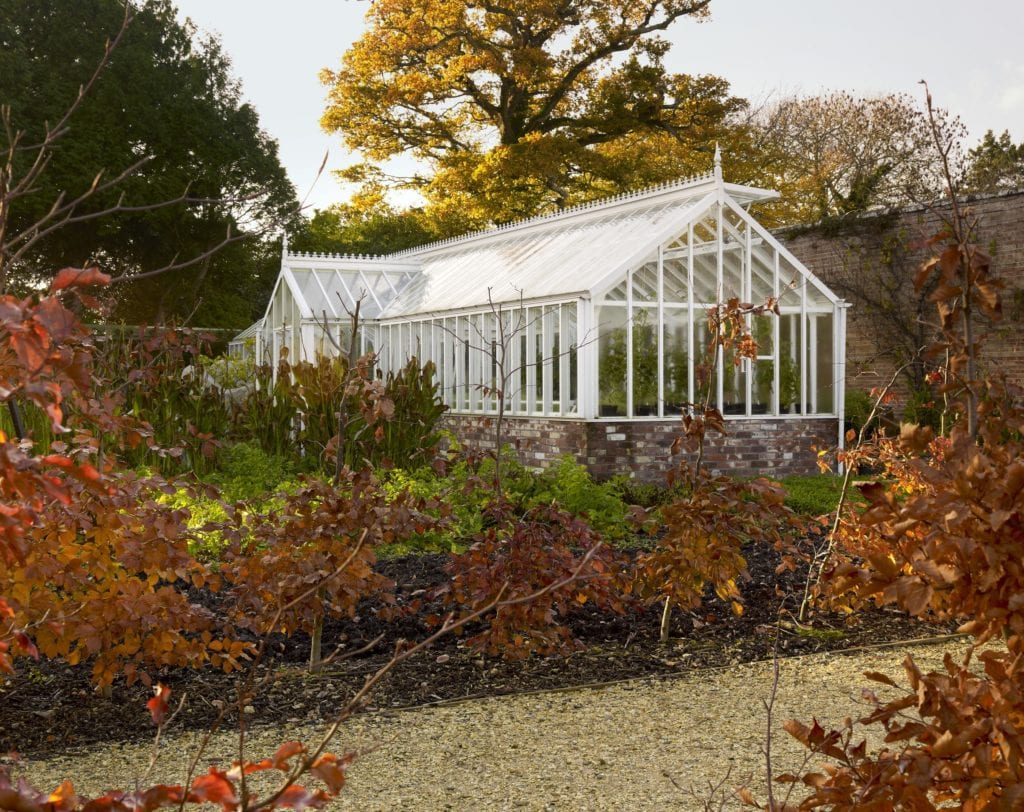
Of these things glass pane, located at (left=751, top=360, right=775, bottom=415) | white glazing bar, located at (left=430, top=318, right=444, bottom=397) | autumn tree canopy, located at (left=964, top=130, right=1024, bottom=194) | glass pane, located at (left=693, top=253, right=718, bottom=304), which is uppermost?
autumn tree canopy, located at (left=964, top=130, right=1024, bottom=194)

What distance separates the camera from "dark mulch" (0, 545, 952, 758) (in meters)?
4.12

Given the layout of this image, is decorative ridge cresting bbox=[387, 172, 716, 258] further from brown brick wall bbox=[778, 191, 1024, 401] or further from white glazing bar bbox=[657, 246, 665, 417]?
brown brick wall bbox=[778, 191, 1024, 401]

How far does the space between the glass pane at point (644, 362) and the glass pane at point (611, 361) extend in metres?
0.17

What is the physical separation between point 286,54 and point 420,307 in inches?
225

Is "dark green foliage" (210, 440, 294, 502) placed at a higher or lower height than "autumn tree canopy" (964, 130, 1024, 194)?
lower

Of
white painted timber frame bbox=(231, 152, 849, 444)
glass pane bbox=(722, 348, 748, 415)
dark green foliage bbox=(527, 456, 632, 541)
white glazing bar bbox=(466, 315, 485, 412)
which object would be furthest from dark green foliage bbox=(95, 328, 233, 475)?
glass pane bbox=(722, 348, 748, 415)

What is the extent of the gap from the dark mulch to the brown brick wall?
10.4m

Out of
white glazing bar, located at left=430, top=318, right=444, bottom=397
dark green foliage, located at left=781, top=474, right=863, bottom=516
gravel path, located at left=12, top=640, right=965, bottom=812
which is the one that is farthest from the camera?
white glazing bar, located at left=430, top=318, right=444, bottom=397

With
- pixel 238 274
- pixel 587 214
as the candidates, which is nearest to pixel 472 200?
pixel 238 274

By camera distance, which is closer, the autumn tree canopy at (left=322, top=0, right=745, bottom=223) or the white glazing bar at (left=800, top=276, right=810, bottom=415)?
the white glazing bar at (left=800, top=276, right=810, bottom=415)

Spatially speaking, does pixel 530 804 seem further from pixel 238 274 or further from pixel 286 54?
pixel 238 274

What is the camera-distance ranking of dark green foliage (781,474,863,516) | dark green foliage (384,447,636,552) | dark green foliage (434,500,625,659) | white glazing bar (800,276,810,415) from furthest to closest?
1. white glazing bar (800,276,810,415)
2. dark green foliage (781,474,863,516)
3. dark green foliage (384,447,636,552)
4. dark green foliage (434,500,625,659)

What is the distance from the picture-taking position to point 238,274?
88.1ft

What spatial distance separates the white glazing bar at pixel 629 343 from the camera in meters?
12.0
